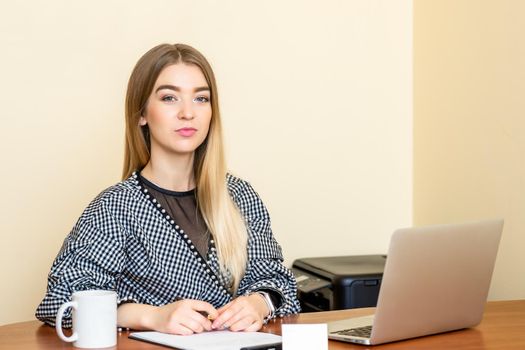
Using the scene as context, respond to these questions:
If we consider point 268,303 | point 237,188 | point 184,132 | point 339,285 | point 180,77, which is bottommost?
point 339,285

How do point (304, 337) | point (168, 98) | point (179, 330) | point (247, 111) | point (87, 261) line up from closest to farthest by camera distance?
point (304, 337) < point (179, 330) < point (87, 261) < point (168, 98) < point (247, 111)

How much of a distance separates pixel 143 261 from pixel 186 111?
0.37 m

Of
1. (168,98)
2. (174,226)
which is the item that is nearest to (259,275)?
(174,226)

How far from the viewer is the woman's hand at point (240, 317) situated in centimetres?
172

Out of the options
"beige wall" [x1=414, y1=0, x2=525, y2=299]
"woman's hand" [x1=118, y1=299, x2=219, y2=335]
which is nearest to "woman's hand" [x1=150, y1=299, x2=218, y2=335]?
"woman's hand" [x1=118, y1=299, x2=219, y2=335]

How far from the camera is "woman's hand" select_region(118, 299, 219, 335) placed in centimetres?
166

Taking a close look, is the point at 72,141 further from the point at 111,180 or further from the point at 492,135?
the point at 492,135

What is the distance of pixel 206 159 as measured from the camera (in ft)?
6.92

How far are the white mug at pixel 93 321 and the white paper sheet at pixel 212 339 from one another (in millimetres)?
91

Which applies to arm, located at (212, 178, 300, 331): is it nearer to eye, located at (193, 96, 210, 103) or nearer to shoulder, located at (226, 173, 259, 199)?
shoulder, located at (226, 173, 259, 199)

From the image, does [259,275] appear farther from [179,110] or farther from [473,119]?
[473,119]

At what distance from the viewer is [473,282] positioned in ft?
5.61

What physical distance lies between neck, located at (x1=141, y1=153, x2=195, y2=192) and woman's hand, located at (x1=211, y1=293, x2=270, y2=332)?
1.35 ft

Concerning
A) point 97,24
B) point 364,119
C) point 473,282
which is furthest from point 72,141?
point 473,282
